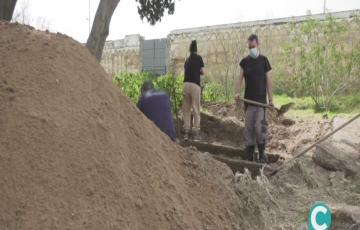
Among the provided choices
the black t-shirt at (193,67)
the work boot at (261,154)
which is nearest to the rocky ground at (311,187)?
the work boot at (261,154)

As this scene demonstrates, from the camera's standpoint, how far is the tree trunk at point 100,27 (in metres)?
6.54

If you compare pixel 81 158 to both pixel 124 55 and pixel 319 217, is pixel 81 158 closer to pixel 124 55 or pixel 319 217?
pixel 319 217

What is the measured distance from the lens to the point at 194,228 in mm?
3350

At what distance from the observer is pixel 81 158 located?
3.06 meters

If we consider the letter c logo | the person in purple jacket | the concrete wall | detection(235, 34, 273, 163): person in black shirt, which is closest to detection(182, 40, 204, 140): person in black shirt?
detection(235, 34, 273, 163): person in black shirt

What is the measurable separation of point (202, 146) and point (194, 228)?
4.04m

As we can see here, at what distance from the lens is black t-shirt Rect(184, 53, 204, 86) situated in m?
7.69

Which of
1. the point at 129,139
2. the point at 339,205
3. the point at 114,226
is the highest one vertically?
the point at 129,139

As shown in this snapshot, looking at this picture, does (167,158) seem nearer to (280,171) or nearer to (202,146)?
(280,171)

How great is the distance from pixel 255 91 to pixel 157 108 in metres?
1.69

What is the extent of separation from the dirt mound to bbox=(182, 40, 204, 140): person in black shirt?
370 cm

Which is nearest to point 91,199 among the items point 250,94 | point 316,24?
point 250,94

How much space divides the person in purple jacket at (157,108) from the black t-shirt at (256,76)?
1557mm

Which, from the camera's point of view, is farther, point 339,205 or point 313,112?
point 313,112
